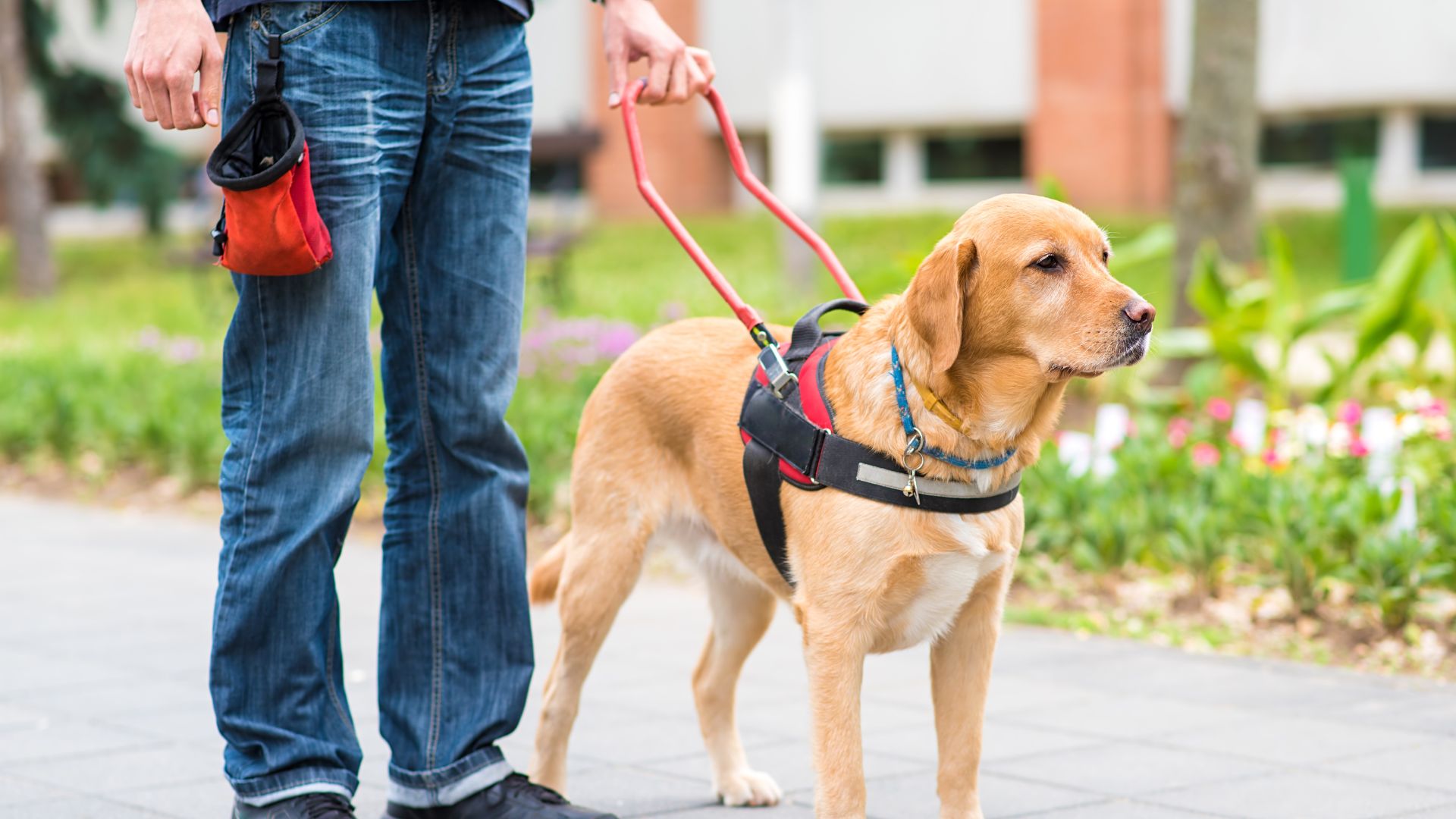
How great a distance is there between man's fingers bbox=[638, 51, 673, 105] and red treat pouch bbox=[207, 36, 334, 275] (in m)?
0.81

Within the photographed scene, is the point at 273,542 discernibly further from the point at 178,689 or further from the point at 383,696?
the point at 178,689

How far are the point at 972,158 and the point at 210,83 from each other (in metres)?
24.6

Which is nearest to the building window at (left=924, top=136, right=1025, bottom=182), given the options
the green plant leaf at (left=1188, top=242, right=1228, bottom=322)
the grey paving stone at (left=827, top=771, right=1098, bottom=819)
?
the green plant leaf at (left=1188, top=242, right=1228, bottom=322)

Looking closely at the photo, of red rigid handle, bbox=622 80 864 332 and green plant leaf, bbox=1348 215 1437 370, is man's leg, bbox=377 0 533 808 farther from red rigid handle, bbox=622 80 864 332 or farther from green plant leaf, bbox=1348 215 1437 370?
green plant leaf, bbox=1348 215 1437 370

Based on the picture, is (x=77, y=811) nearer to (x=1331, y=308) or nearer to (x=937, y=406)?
(x=937, y=406)

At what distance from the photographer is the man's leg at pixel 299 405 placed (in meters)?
2.83

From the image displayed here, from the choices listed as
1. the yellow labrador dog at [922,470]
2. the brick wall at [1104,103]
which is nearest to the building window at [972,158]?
the brick wall at [1104,103]

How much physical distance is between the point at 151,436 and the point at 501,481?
619 centimetres

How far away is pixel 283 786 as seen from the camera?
2871mm

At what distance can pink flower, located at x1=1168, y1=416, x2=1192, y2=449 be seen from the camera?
252 inches

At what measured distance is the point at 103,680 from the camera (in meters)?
4.85

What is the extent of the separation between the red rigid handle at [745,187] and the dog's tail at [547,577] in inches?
29.2

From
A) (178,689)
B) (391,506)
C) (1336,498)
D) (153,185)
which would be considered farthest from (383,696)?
(153,185)

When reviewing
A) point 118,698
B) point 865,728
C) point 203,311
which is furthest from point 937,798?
point 203,311
